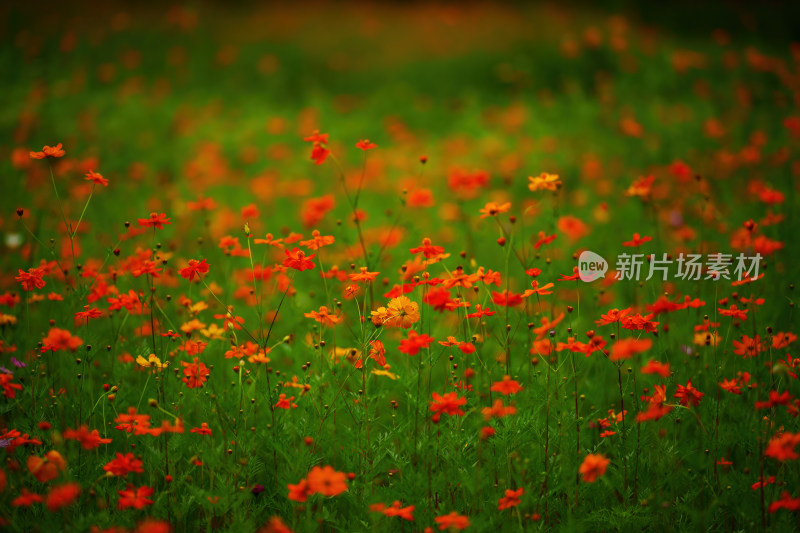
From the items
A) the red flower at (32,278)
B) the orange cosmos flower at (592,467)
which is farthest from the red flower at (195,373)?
the orange cosmos flower at (592,467)

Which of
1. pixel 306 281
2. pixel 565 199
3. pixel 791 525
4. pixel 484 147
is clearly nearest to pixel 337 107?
pixel 484 147

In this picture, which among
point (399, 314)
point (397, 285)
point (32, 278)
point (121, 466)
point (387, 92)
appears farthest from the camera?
point (387, 92)

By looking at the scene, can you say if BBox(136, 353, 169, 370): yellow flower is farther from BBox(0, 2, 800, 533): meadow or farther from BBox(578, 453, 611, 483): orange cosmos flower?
BBox(578, 453, 611, 483): orange cosmos flower

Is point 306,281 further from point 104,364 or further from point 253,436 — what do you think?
point 253,436

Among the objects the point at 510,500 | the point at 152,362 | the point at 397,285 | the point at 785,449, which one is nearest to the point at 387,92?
the point at 397,285

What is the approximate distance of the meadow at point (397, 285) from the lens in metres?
1.66

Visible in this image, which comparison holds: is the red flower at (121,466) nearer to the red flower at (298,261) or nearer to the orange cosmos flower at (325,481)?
the orange cosmos flower at (325,481)

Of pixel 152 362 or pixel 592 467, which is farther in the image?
pixel 152 362

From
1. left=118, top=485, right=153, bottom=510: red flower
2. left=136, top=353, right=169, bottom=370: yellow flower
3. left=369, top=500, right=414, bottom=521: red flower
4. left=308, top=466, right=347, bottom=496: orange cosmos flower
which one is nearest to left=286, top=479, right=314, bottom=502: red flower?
left=308, top=466, right=347, bottom=496: orange cosmos flower

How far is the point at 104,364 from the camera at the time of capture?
2361mm

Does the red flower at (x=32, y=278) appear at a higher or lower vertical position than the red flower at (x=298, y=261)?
lower

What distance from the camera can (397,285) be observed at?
2033 millimetres

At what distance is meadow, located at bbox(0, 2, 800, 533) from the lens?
5.46 feet

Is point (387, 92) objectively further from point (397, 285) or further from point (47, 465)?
point (47, 465)
